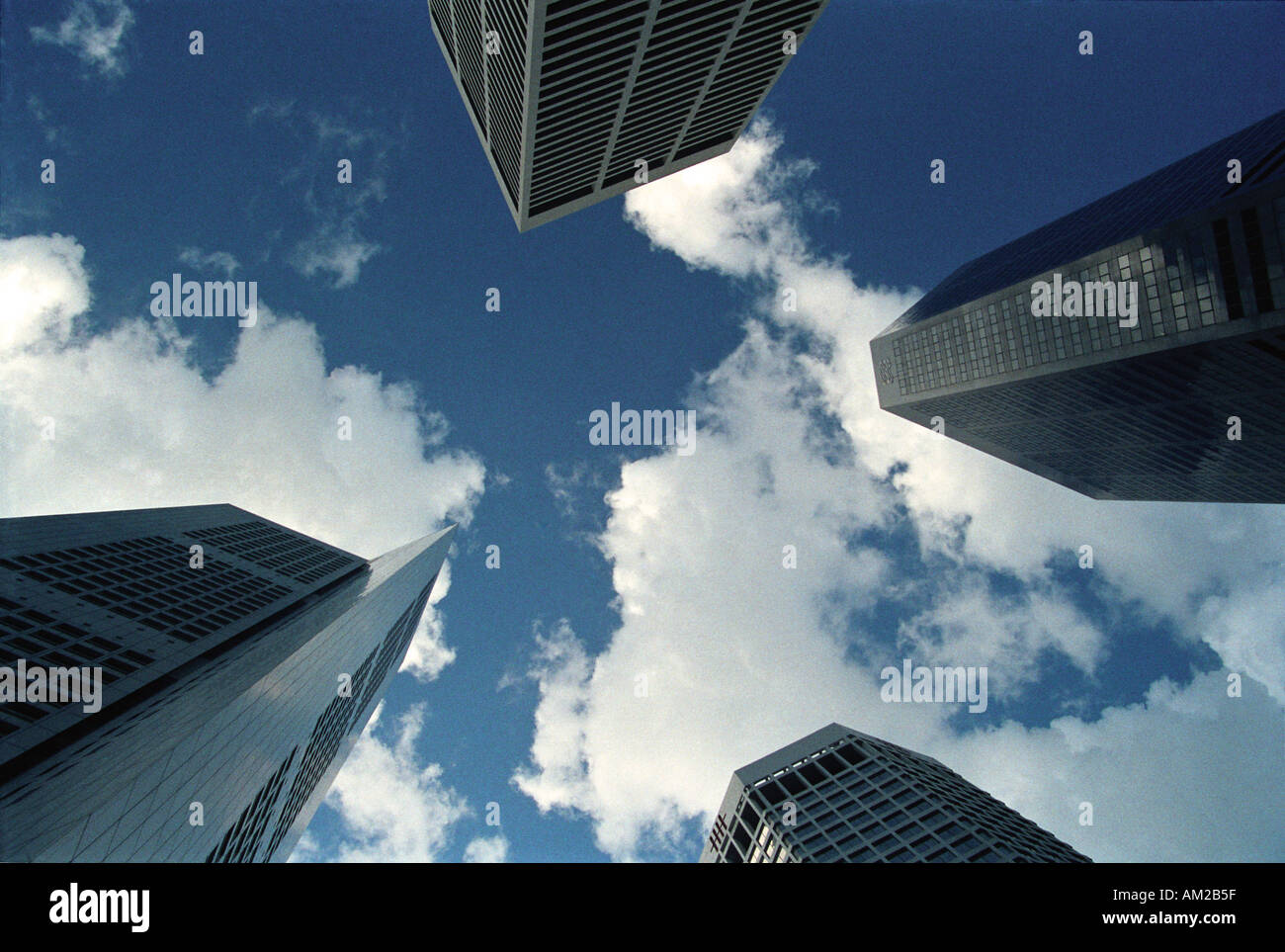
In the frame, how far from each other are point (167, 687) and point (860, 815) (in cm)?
5630

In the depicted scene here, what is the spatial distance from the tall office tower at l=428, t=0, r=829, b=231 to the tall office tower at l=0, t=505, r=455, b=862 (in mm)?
52813

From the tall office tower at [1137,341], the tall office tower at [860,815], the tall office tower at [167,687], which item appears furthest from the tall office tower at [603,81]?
the tall office tower at [860,815]

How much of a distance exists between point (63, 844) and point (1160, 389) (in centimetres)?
10349

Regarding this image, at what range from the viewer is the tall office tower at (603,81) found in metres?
53.9

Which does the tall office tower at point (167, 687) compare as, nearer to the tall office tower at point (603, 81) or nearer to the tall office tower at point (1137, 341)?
the tall office tower at point (603, 81)

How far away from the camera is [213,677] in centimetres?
3722

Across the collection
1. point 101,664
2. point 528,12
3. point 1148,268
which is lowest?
point 101,664

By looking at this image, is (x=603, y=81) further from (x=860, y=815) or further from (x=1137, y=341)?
(x=860, y=815)

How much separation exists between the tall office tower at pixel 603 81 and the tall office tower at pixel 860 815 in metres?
70.6

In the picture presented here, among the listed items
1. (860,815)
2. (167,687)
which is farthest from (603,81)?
(860,815)

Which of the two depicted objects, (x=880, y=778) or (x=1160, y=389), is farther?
(x=1160, y=389)

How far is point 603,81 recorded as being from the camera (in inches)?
2424
